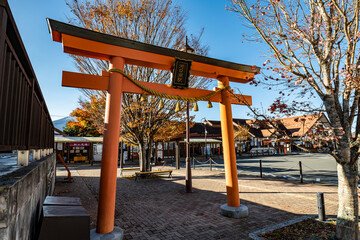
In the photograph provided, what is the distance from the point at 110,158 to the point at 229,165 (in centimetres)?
330

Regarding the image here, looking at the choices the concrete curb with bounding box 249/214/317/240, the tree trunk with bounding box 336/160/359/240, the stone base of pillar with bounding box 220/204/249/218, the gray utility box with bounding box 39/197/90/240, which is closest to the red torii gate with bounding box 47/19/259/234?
the stone base of pillar with bounding box 220/204/249/218

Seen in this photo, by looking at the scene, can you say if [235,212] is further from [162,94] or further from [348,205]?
[162,94]

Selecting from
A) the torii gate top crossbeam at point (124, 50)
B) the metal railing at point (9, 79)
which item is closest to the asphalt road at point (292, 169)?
the torii gate top crossbeam at point (124, 50)

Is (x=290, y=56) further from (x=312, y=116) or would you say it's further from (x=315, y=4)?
A: (x=312, y=116)

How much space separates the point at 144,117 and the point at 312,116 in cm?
776

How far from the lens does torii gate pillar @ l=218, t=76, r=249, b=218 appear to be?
5.51 metres

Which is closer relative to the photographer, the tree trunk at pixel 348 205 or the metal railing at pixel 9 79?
the metal railing at pixel 9 79

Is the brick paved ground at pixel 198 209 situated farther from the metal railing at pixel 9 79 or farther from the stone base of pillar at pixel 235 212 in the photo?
the metal railing at pixel 9 79

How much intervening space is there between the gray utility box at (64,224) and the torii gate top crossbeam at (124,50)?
3.12 meters

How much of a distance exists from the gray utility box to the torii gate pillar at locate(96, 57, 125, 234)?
1050 millimetres

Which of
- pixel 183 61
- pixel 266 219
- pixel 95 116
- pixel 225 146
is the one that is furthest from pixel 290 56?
pixel 95 116

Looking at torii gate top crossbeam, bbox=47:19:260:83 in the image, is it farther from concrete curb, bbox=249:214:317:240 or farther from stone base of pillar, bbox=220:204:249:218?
concrete curb, bbox=249:214:317:240

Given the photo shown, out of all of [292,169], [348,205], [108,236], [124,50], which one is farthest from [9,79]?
[292,169]

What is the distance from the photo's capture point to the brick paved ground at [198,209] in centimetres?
465
